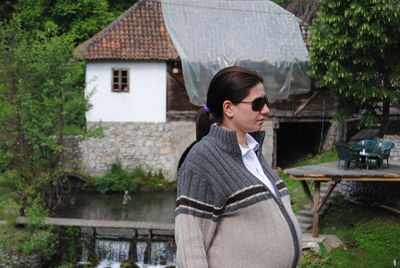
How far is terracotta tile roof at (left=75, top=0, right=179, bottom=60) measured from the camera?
15555mm

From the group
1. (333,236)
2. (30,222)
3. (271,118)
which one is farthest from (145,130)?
(333,236)

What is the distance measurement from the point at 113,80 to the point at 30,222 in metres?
6.75

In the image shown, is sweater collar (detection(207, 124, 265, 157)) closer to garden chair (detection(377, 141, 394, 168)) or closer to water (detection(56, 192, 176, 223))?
garden chair (detection(377, 141, 394, 168))

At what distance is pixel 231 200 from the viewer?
2.05 metres

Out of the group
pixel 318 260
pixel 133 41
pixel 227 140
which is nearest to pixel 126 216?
pixel 133 41

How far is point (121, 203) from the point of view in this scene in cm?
1482

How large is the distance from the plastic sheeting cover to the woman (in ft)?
43.5

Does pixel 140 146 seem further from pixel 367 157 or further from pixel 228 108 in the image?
pixel 228 108

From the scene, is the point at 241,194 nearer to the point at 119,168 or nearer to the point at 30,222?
the point at 30,222

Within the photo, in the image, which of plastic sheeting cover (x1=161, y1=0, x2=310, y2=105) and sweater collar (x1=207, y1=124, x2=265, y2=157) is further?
plastic sheeting cover (x1=161, y1=0, x2=310, y2=105)

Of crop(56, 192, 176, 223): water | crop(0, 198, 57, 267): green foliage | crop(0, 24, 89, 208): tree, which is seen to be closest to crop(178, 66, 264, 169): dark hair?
crop(0, 198, 57, 267): green foliage

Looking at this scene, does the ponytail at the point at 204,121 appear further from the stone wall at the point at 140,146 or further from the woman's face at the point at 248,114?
the stone wall at the point at 140,146

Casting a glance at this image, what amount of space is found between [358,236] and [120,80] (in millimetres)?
9143

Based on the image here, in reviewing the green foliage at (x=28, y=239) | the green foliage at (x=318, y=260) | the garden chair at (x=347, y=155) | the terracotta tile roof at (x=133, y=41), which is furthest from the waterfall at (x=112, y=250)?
the terracotta tile roof at (x=133, y=41)
